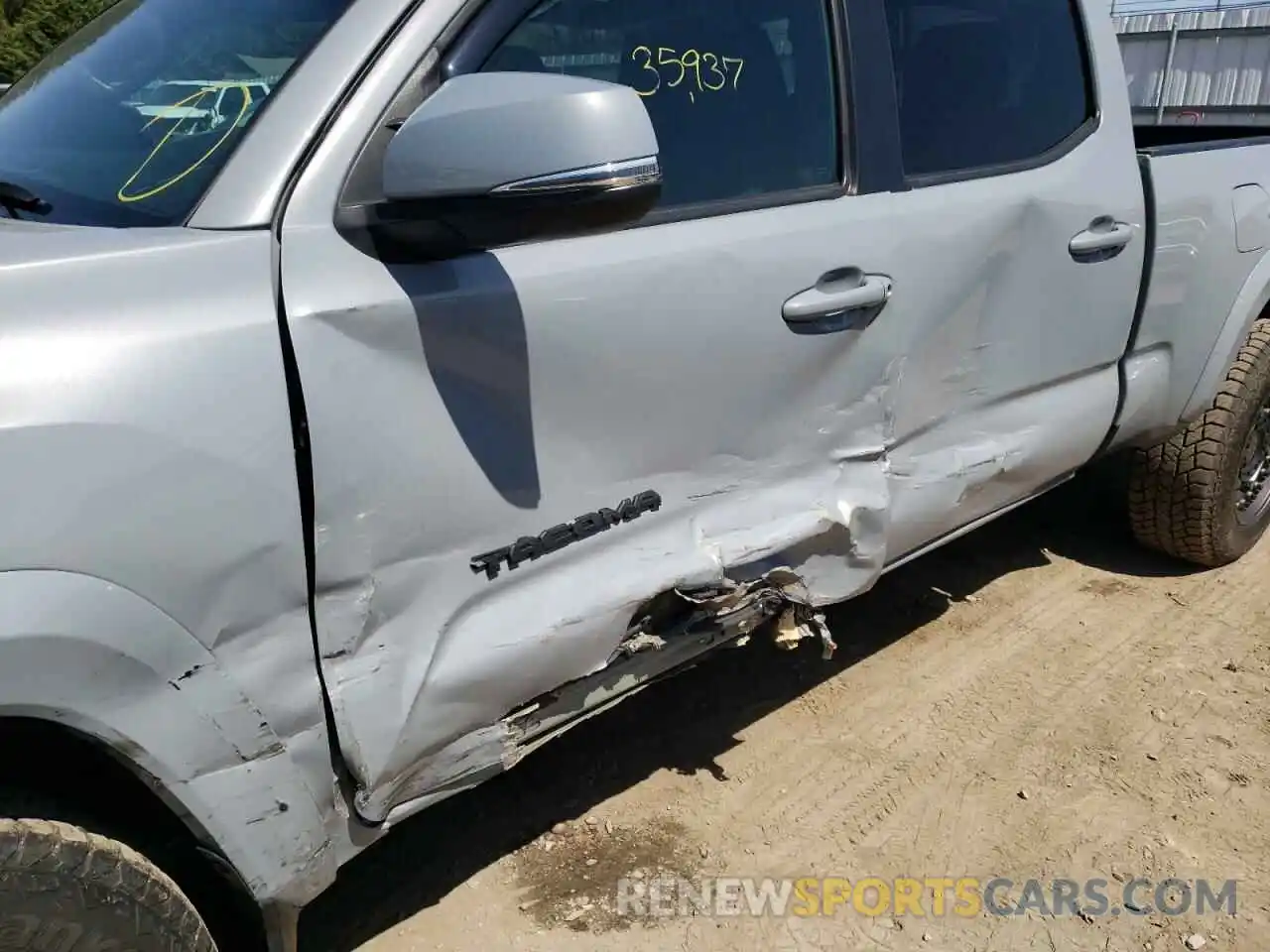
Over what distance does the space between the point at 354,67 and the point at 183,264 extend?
41 centimetres

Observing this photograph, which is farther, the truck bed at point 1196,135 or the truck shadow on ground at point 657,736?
the truck bed at point 1196,135

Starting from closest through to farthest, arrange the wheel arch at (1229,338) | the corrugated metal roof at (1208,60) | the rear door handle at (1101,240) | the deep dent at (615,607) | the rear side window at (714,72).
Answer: the deep dent at (615,607), the rear side window at (714,72), the rear door handle at (1101,240), the wheel arch at (1229,338), the corrugated metal roof at (1208,60)

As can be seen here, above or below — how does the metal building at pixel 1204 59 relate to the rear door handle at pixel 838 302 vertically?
below

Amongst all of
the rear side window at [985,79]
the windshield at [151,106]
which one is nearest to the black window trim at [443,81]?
the windshield at [151,106]

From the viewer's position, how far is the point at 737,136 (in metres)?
2.24

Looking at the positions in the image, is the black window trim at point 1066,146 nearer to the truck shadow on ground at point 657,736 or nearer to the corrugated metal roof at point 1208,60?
the truck shadow on ground at point 657,736

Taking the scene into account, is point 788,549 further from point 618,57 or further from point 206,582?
point 206,582

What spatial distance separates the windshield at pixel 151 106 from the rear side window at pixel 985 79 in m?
1.37

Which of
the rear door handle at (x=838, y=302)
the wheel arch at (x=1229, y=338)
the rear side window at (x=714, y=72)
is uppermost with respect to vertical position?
the rear side window at (x=714, y=72)

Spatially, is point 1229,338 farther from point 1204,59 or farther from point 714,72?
point 1204,59

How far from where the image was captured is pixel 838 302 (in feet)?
7.61

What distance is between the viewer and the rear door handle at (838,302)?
2.26 m

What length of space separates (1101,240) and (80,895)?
271 cm

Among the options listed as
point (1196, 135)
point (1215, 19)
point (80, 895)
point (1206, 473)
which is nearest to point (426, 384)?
point (80, 895)
